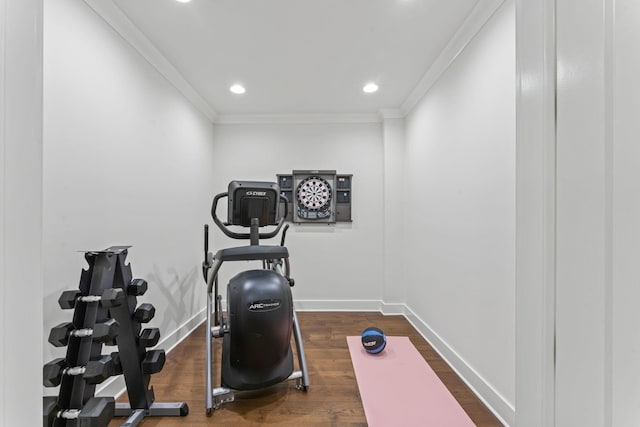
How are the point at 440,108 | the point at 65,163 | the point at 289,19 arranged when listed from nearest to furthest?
the point at 65,163 < the point at 289,19 < the point at 440,108

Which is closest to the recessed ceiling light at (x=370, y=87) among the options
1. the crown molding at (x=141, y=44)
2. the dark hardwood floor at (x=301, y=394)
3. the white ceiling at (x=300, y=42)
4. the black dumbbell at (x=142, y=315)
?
the white ceiling at (x=300, y=42)

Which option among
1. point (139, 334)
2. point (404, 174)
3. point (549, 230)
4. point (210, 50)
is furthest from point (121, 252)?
point (404, 174)

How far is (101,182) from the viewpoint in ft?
5.96

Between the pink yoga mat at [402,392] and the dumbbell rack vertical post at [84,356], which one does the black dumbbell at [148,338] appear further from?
the pink yoga mat at [402,392]

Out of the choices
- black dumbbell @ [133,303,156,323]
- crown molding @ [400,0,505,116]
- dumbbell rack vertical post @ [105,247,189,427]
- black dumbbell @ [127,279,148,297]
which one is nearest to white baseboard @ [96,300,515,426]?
dumbbell rack vertical post @ [105,247,189,427]

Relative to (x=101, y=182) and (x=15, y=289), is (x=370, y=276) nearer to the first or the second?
(x=101, y=182)

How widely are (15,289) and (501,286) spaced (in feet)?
6.84

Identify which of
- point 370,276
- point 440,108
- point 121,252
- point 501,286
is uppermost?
point 440,108

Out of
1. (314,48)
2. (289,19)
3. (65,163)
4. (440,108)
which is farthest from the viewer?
(440,108)

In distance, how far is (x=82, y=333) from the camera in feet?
4.41

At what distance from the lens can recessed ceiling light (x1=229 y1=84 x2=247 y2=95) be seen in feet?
9.70

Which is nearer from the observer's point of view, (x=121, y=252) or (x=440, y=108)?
(x=121, y=252)

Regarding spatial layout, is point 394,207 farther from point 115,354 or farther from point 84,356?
point 84,356

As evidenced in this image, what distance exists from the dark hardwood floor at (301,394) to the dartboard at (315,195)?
1.63 m
